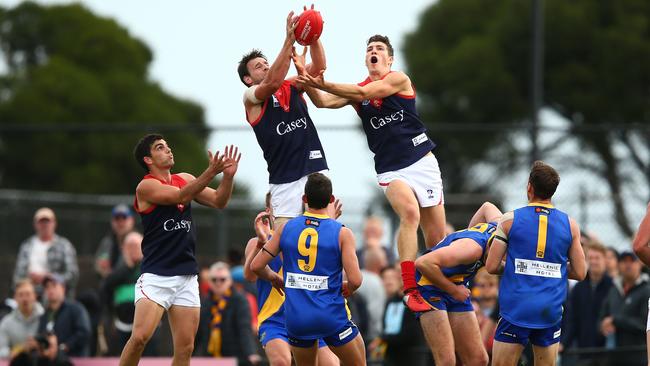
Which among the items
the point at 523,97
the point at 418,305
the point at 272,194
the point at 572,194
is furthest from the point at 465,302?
the point at 523,97

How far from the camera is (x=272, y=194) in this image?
12.3 m

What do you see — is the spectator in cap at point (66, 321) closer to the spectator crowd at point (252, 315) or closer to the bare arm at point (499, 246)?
the spectator crowd at point (252, 315)

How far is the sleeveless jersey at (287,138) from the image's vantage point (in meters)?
12.2

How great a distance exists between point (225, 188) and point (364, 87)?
153 centimetres

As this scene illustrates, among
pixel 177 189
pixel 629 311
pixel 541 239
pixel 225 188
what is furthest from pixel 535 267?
pixel 629 311

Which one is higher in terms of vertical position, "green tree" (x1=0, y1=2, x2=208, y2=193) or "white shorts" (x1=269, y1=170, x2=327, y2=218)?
"green tree" (x1=0, y1=2, x2=208, y2=193)

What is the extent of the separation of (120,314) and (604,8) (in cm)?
3033

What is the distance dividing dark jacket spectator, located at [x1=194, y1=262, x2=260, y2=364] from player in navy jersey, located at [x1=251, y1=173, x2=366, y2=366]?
4129 millimetres

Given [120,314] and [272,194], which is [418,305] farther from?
[120,314]

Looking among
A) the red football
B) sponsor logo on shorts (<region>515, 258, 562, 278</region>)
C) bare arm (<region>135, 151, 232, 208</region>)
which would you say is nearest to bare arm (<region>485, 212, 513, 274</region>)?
sponsor logo on shorts (<region>515, 258, 562, 278</region>)

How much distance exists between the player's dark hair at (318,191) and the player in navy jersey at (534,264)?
1.41m

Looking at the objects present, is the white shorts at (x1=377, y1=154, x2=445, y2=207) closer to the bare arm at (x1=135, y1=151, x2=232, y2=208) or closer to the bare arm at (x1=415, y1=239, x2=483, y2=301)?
the bare arm at (x1=415, y1=239, x2=483, y2=301)

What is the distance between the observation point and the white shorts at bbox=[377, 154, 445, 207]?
40.2 feet

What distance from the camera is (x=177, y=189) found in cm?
1190
